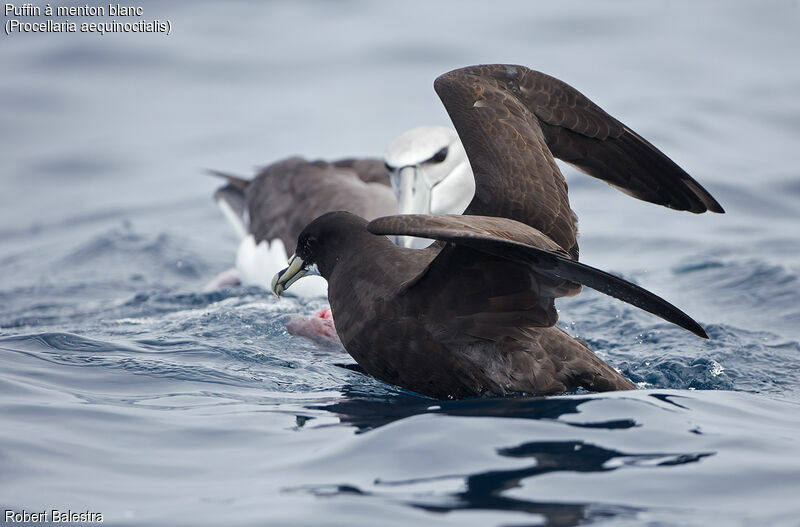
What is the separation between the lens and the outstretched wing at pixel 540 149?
5.70m

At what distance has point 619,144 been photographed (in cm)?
632

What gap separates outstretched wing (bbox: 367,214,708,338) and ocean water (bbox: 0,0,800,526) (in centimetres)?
59

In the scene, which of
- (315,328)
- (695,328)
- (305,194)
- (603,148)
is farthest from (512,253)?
(305,194)

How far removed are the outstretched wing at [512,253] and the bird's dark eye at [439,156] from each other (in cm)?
331

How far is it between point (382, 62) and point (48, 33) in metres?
5.09

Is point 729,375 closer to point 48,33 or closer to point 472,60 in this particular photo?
point 472,60

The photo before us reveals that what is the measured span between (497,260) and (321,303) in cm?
353

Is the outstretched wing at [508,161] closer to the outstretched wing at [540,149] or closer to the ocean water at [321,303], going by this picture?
the outstretched wing at [540,149]

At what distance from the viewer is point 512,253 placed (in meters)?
4.74

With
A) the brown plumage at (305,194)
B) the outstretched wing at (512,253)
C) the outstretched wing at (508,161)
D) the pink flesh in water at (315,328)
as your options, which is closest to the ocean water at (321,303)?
the pink flesh in water at (315,328)

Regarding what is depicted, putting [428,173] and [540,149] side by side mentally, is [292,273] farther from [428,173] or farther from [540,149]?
[428,173]

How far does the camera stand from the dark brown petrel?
4.79 metres

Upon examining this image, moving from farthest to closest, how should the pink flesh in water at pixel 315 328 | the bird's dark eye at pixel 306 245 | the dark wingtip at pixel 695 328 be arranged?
the pink flesh in water at pixel 315 328 → the bird's dark eye at pixel 306 245 → the dark wingtip at pixel 695 328

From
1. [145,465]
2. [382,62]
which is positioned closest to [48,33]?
[382,62]
